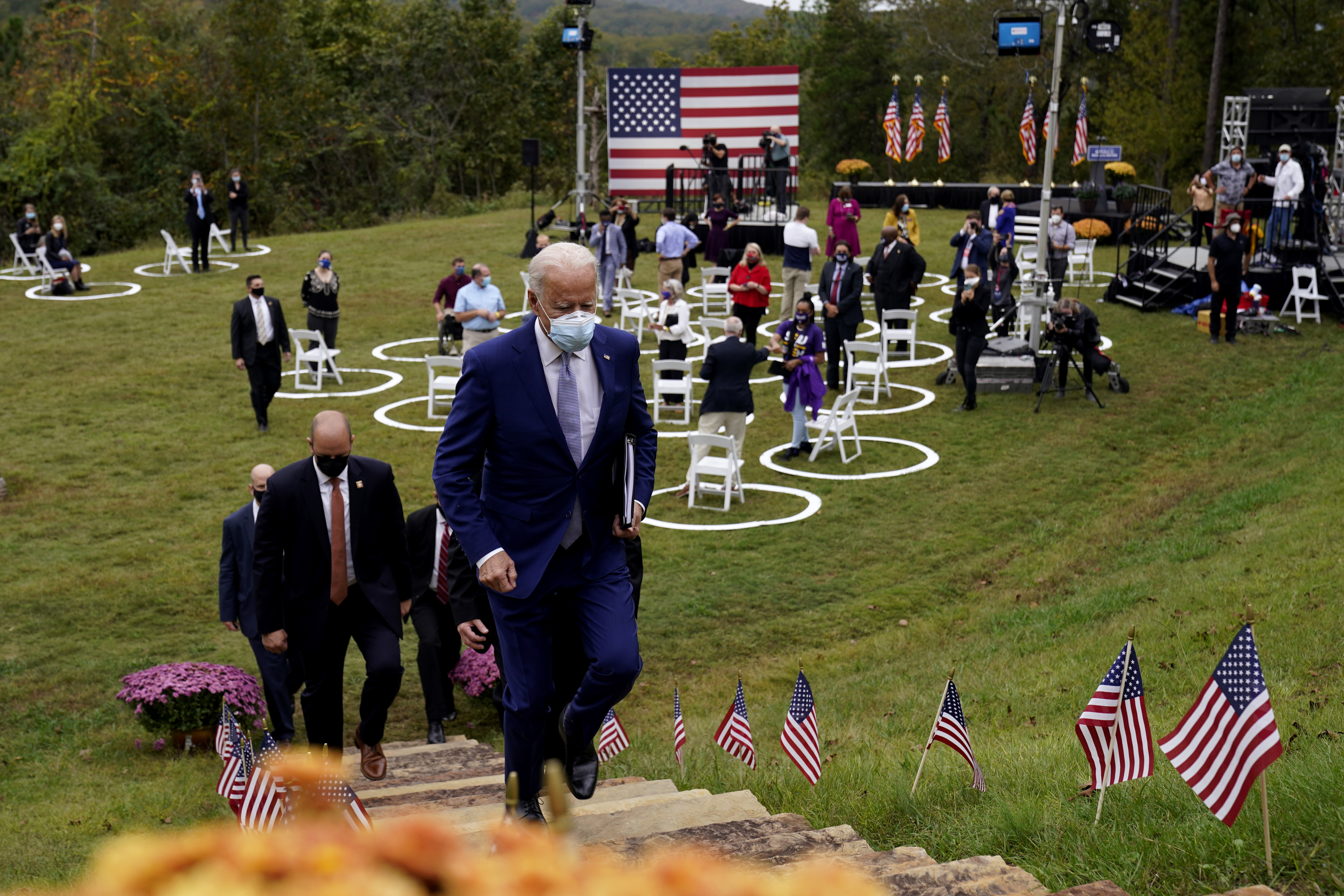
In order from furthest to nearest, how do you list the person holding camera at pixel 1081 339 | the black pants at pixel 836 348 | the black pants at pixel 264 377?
the black pants at pixel 836 348 < the person holding camera at pixel 1081 339 < the black pants at pixel 264 377

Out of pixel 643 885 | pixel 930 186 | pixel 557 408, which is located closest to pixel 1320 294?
pixel 930 186

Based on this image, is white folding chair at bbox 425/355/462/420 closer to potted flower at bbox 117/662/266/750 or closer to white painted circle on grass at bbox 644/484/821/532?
white painted circle on grass at bbox 644/484/821/532

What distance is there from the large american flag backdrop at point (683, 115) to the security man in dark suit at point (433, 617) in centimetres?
2493

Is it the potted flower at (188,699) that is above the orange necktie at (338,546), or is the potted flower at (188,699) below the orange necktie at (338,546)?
below

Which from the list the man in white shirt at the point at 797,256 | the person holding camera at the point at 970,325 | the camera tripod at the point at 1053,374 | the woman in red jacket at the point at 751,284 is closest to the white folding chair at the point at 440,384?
the woman in red jacket at the point at 751,284

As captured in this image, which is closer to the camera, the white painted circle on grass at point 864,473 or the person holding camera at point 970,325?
the white painted circle on grass at point 864,473

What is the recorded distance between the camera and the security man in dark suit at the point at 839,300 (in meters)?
17.1

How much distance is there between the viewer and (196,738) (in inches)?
308

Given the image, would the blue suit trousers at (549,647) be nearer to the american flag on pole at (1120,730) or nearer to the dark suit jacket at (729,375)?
the american flag on pole at (1120,730)

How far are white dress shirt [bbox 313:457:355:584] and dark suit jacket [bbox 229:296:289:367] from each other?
968 centimetres

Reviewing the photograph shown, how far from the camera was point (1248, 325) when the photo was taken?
67.2 ft

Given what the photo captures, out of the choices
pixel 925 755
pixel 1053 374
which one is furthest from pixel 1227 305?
pixel 925 755

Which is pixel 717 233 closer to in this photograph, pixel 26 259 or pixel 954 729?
pixel 26 259

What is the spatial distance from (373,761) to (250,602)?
2.05 metres
